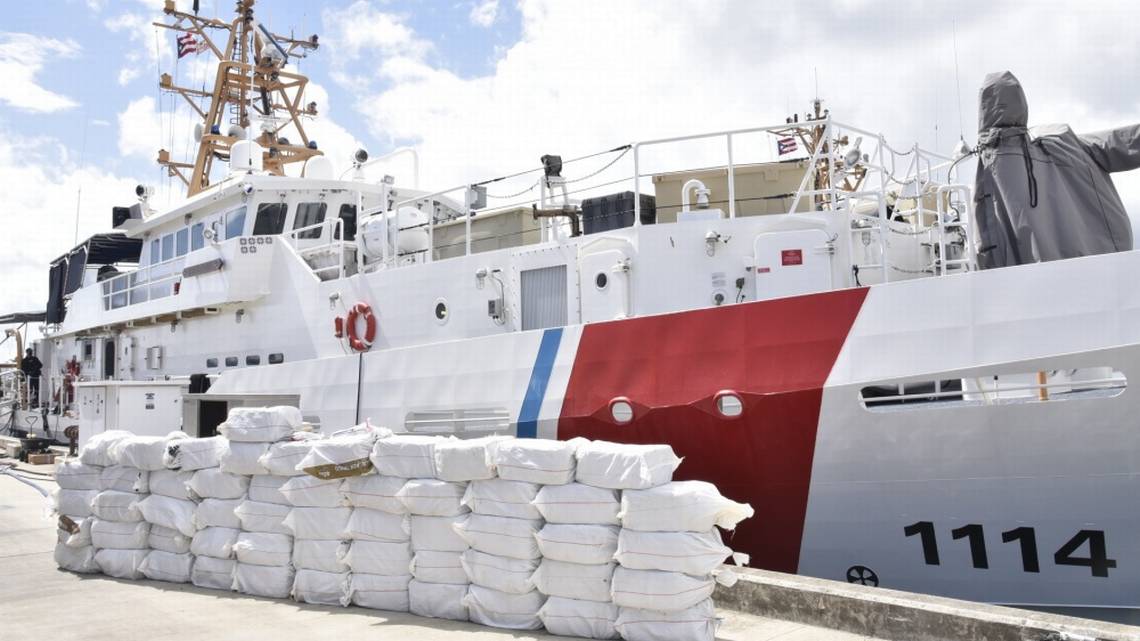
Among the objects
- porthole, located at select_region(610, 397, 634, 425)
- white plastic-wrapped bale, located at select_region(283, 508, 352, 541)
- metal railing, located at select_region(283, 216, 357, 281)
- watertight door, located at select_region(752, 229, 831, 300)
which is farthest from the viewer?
metal railing, located at select_region(283, 216, 357, 281)

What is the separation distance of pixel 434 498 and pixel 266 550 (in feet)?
4.69

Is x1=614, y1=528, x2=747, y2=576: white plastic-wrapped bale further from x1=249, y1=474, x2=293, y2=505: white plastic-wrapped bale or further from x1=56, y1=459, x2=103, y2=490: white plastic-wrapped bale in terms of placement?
x1=56, y1=459, x2=103, y2=490: white plastic-wrapped bale

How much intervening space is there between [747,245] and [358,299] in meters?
4.75

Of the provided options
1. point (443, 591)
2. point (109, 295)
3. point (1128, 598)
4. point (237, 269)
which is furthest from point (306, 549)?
point (109, 295)

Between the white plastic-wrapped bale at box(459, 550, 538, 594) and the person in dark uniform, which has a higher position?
the person in dark uniform

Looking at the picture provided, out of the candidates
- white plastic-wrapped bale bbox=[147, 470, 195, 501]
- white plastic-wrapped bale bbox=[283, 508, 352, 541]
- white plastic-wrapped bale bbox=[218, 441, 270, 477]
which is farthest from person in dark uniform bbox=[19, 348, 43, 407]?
white plastic-wrapped bale bbox=[283, 508, 352, 541]

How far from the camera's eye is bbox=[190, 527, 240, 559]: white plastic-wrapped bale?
6.14m

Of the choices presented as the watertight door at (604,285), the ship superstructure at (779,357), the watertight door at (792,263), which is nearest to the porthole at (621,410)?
the ship superstructure at (779,357)

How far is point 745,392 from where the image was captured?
6.26m

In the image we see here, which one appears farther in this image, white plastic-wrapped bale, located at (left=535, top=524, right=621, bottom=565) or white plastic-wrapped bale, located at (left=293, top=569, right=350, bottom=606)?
white plastic-wrapped bale, located at (left=293, top=569, right=350, bottom=606)

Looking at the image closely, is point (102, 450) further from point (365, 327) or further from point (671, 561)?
point (671, 561)

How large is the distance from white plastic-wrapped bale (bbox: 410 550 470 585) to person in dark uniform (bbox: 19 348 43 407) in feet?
65.5

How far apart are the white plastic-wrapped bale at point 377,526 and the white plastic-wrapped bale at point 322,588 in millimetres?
302

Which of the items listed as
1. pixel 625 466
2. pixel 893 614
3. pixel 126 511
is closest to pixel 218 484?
pixel 126 511
